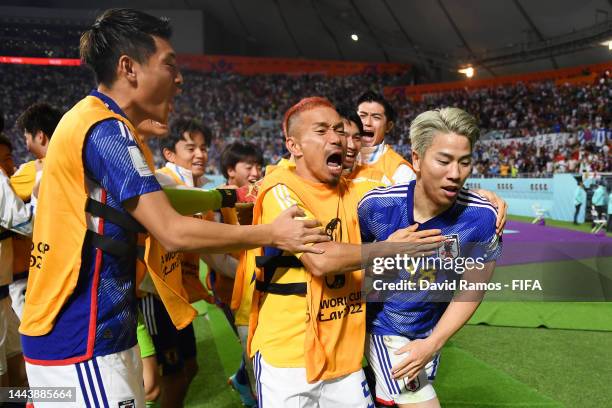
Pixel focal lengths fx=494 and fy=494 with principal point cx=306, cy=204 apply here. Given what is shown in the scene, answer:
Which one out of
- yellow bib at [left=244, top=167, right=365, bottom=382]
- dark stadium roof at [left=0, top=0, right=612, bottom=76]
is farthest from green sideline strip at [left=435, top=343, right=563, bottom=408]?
dark stadium roof at [left=0, top=0, right=612, bottom=76]

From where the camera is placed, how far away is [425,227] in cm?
255

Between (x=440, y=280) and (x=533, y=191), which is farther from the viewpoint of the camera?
(x=533, y=191)

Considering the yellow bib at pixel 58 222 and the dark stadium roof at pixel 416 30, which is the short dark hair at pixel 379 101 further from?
the dark stadium roof at pixel 416 30

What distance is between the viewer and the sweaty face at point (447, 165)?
2412mm

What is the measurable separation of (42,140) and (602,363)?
552cm

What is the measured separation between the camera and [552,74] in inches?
1190

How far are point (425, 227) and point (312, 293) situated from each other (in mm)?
735

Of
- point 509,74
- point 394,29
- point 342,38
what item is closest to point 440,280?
point 509,74

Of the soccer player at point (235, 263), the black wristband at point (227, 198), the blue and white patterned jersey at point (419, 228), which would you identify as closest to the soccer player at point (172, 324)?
the soccer player at point (235, 263)

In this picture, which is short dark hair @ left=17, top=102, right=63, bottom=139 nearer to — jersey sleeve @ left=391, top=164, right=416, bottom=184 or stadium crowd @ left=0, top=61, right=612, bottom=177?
jersey sleeve @ left=391, top=164, right=416, bottom=184

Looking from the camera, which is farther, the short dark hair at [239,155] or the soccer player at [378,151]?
the short dark hair at [239,155]

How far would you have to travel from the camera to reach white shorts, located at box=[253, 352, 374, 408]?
220 centimetres

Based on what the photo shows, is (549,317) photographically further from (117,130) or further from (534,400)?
(117,130)

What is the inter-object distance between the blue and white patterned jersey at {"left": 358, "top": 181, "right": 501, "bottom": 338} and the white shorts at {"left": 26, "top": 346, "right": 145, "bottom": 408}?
129cm
